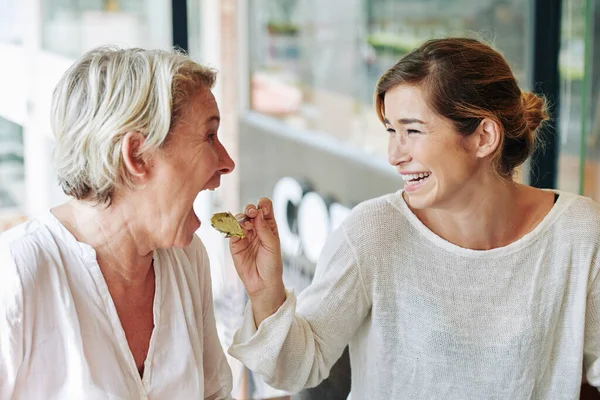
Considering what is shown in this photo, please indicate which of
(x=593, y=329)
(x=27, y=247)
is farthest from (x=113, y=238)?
(x=593, y=329)

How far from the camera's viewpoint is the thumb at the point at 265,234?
70.7 inches

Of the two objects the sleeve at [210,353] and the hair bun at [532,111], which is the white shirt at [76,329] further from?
the hair bun at [532,111]

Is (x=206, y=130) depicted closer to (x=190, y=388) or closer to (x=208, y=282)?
(x=208, y=282)

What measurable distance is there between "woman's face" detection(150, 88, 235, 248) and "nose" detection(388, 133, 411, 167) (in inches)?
16.1

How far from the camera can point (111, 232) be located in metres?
1.63

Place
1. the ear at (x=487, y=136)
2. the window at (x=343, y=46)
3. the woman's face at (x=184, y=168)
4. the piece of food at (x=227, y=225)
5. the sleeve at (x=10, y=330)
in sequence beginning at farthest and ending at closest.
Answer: the window at (x=343, y=46), the ear at (x=487, y=136), the piece of food at (x=227, y=225), the woman's face at (x=184, y=168), the sleeve at (x=10, y=330)

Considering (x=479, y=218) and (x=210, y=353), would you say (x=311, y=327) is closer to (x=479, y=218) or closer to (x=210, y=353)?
(x=210, y=353)

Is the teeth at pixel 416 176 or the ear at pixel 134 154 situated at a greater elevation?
the ear at pixel 134 154

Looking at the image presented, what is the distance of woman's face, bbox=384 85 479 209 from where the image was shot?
1.84 metres

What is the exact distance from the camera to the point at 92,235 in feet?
5.32

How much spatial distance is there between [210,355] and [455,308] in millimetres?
564

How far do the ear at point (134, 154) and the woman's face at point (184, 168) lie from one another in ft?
0.08

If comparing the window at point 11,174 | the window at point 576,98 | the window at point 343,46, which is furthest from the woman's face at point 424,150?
the window at point 343,46

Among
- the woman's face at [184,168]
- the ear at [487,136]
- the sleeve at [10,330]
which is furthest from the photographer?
the ear at [487,136]
